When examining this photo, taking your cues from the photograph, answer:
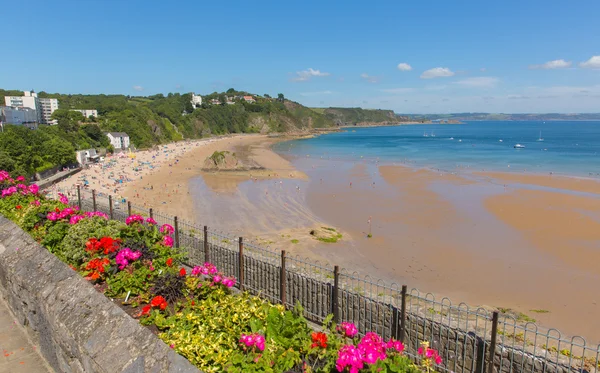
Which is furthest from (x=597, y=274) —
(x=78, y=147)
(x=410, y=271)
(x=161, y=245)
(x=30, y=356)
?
(x=78, y=147)

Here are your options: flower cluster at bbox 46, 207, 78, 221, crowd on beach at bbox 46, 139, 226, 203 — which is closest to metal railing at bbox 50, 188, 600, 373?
flower cluster at bbox 46, 207, 78, 221

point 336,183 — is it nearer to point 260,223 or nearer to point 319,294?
point 260,223

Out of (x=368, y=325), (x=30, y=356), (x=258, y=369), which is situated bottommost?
(x=368, y=325)

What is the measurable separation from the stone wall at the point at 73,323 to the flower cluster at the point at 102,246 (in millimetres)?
718

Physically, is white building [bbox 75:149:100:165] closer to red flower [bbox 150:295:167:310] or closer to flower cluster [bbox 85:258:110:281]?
flower cluster [bbox 85:258:110:281]

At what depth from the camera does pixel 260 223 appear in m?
A: 23.8

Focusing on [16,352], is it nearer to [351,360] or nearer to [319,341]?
[319,341]

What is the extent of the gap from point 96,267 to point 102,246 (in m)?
0.47

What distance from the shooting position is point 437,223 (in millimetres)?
23984

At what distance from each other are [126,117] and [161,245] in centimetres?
9492

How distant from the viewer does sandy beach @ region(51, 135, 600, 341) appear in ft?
49.5

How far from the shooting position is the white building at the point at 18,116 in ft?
244

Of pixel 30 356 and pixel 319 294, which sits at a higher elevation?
pixel 30 356

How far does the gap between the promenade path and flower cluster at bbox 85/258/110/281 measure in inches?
34.8
